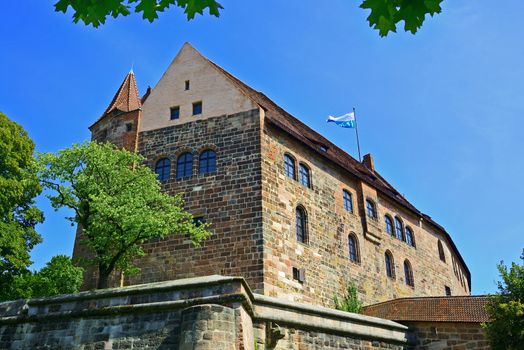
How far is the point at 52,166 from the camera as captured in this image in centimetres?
1912

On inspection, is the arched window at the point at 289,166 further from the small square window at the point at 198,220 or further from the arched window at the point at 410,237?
the arched window at the point at 410,237

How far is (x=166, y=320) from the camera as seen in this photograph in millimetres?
14125

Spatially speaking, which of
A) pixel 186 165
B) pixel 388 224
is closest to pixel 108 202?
pixel 186 165

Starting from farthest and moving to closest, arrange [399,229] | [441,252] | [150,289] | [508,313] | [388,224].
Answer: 1. [441,252]
2. [399,229]
3. [388,224]
4. [508,313]
5. [150,289]

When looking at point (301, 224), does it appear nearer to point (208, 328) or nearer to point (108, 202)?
point (108, 202)

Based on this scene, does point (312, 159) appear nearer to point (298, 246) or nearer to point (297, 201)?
point (297, 201)

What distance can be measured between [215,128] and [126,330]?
1204 centimetres

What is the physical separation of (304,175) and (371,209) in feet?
19.5

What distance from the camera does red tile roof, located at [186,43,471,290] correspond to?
84.8 feet

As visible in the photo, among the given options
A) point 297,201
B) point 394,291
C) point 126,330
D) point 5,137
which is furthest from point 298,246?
point 5,137

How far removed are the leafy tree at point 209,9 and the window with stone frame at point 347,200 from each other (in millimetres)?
23019

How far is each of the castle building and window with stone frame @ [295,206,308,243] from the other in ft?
0.16

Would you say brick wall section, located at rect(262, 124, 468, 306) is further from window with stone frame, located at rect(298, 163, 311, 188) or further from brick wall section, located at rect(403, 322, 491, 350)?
brick wall section, located at rect(403, 322, 491, 350)

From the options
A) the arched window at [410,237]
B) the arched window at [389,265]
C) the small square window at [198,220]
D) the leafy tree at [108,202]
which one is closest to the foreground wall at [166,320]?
A: the leafy tree at [108,202]
